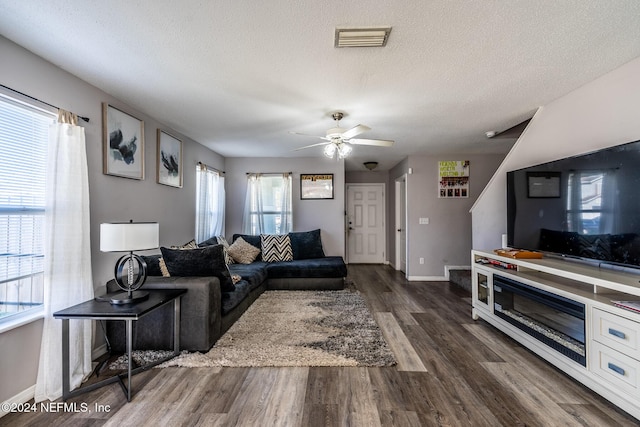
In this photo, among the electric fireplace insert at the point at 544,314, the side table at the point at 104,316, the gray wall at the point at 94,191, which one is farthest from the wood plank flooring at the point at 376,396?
the gray wall at the point at 94,191

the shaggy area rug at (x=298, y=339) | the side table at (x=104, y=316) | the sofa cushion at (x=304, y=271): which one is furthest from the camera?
the sofa cushion at (x=304, y=271)

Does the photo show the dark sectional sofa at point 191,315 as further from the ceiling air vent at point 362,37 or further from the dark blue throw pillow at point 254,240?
the ceiling air vent at point 362,37

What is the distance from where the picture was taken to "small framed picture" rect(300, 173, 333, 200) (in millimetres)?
5359

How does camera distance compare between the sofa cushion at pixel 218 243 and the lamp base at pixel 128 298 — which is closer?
the lamp base at pixel 128 298

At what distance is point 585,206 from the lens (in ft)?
7.02

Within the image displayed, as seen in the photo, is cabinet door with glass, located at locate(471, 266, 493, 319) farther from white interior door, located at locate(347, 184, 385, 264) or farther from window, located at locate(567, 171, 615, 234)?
white interior door, located at locate(347, 184, 385, 264)

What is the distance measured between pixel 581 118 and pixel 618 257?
1302 millimetres

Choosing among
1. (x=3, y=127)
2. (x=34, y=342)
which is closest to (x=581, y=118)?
(x=3, y=127)

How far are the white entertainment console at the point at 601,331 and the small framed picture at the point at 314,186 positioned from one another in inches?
137

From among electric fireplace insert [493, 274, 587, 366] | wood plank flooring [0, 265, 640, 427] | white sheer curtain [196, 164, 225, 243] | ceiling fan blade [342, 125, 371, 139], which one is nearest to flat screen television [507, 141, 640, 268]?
electric fireplace insert [493, 274, 587, 366]

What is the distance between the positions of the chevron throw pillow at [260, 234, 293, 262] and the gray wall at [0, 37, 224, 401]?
1342 mm

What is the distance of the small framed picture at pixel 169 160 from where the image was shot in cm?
329

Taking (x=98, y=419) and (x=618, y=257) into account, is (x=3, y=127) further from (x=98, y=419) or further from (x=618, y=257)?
(x=618, y=257)

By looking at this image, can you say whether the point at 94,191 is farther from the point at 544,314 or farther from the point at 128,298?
the point at 544,314
